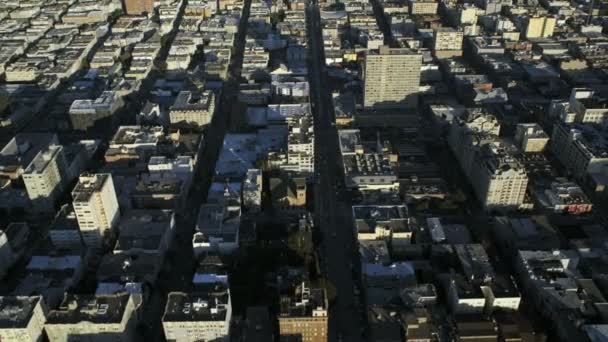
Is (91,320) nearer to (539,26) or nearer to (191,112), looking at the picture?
(191,112)

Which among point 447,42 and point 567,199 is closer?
point 567,199

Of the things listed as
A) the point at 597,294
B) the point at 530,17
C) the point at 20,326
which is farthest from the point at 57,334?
the point at 530,17

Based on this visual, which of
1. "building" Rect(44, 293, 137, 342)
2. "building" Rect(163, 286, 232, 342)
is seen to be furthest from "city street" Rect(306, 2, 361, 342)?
"building" Rect(44, 293, 137, 342)

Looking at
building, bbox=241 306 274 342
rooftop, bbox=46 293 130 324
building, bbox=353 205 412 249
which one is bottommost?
building, bbox=241 306 274 342

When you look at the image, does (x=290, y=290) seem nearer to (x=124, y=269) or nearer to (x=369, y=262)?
(x=369, y=262)

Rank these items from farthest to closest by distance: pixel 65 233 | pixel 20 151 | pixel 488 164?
pixel 20 151 < pixel 488 164 < pixel 65 233

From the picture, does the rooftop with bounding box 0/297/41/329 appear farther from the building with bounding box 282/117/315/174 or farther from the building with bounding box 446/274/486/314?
the building with bounding box 446/274/486/314

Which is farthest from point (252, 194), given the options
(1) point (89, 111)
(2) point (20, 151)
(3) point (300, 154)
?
(2) point (20, 151)
